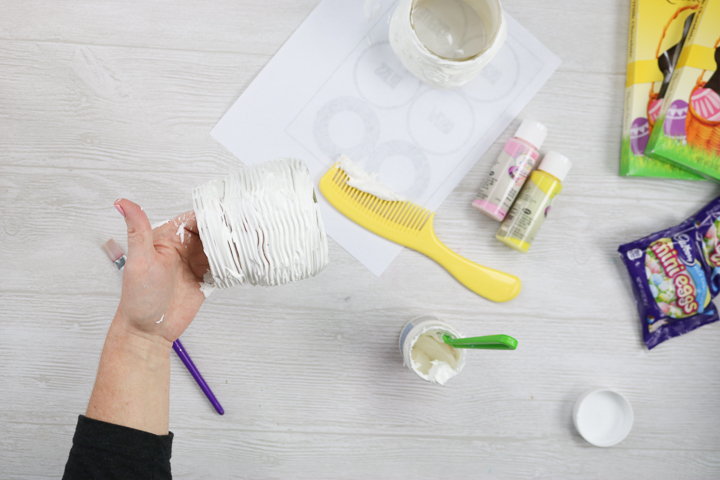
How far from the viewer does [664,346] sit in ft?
2.16

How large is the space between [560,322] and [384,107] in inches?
15.8

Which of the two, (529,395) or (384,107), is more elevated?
(384,107)

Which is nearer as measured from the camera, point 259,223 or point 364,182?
point 259,223

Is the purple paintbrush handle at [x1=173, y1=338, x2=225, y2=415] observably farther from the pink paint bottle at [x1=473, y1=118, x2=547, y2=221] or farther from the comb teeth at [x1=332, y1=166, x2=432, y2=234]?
the pink paint bottle at [x1=473, y1=118, x2=547, y2=221]

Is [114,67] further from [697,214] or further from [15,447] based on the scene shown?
[697,214]

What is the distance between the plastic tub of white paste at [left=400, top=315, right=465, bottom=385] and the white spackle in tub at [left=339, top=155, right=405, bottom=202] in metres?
0.17

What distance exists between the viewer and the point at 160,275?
444 mm

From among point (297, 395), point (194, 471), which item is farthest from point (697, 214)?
point (194, 471)

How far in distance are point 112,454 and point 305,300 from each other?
0.28 metres

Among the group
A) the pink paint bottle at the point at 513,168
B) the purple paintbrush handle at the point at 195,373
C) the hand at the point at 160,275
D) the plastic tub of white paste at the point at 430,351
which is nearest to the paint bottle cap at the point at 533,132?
the pink paint bottle at the point at 513,168

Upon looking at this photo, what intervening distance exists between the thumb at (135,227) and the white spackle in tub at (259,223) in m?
0.05

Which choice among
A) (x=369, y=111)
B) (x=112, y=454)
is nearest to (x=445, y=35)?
(x=369, y=111)

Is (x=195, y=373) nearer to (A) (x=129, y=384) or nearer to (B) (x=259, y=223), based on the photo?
(A) (x=129, y=384)

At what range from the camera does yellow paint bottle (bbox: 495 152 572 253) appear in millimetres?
595
